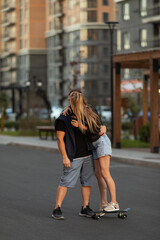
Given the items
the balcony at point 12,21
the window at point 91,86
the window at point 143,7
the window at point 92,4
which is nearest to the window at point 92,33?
the window at point 92,4

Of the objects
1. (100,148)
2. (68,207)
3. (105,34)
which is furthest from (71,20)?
(100,148)

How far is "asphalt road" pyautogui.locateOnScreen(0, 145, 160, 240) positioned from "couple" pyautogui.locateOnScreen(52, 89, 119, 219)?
1.31ft

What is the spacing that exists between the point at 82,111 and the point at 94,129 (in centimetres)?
30

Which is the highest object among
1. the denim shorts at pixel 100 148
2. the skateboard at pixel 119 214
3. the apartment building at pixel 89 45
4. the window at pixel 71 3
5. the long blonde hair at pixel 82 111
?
the window at pixel 71 3

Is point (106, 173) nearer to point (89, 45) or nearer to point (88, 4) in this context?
point (89, 45)

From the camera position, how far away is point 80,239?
7.61m

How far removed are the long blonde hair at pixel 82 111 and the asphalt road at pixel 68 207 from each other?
1245 mm

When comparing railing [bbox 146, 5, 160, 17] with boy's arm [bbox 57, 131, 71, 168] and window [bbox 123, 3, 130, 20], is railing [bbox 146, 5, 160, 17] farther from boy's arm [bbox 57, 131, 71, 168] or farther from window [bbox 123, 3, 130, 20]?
boy's arm [bbox 57, 131, 71, 168]

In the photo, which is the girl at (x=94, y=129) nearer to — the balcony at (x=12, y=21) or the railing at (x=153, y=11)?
the railing at (x=153, y=11)

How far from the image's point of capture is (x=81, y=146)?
8.99m

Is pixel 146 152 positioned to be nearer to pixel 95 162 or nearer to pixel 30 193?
pixel 30 193

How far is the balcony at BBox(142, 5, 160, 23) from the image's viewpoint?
6327 cm

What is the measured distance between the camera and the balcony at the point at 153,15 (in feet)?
208

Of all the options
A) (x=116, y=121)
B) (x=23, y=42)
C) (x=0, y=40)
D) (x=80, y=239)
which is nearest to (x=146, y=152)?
(x=116, y=121)
